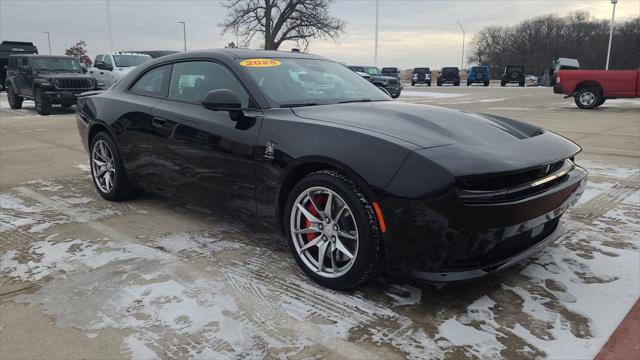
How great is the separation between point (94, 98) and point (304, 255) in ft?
10.7

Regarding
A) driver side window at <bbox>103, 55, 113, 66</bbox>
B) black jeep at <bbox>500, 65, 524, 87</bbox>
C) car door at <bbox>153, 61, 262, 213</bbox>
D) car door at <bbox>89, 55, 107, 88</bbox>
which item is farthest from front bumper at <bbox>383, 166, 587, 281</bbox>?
black jeep at <bbox>500, 65, 524, 87</bbox>

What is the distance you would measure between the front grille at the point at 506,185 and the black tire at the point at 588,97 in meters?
15.7

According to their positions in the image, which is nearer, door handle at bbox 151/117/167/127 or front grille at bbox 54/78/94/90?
door handle at bbox 151/117/167/127

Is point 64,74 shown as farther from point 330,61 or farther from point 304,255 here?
point 304,255

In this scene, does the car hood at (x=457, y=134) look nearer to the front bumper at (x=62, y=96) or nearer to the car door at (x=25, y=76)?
the front bumper at (x=62, y=96)

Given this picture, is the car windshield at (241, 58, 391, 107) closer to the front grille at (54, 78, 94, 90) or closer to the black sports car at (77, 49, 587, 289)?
the black sports car at (77, 49, 587, 289)

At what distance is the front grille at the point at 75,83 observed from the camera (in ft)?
47.0

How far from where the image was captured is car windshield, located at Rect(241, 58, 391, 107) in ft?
11.3

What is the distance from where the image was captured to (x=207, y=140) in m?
3.54

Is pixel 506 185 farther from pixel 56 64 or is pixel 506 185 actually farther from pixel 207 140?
pixel 56 64

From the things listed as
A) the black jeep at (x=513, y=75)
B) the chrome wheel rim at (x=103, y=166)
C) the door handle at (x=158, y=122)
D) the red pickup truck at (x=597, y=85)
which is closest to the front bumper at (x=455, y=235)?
the door handle at (x=158, y=122)

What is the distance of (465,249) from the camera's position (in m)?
2.39

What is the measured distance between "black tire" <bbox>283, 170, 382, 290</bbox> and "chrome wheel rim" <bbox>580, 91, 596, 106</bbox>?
1644cm

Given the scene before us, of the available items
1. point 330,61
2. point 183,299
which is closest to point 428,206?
point 183,299
